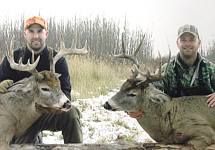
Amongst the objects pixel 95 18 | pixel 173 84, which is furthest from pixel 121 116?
pixel 95 18

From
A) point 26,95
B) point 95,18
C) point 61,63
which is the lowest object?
point 26,95

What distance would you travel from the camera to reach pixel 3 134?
2.75 m

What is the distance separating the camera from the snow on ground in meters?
4.39

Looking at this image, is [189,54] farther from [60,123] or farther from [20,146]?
[20,146]

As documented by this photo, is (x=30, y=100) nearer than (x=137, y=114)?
Yes

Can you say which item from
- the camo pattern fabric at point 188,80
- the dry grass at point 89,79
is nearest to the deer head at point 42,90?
the camo pattern fabric at point 188,80

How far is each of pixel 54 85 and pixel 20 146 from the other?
855 mm

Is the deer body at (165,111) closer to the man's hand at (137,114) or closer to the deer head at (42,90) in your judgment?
the man's hand at (137,114)

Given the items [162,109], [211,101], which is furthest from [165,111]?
[211,101]

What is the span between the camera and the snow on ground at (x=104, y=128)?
173 inches

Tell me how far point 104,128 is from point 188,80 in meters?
2.10

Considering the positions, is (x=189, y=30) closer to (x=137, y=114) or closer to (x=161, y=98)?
(x=161, y=98)

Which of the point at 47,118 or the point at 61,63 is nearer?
the point at 47,118

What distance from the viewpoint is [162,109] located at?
10.9ft
